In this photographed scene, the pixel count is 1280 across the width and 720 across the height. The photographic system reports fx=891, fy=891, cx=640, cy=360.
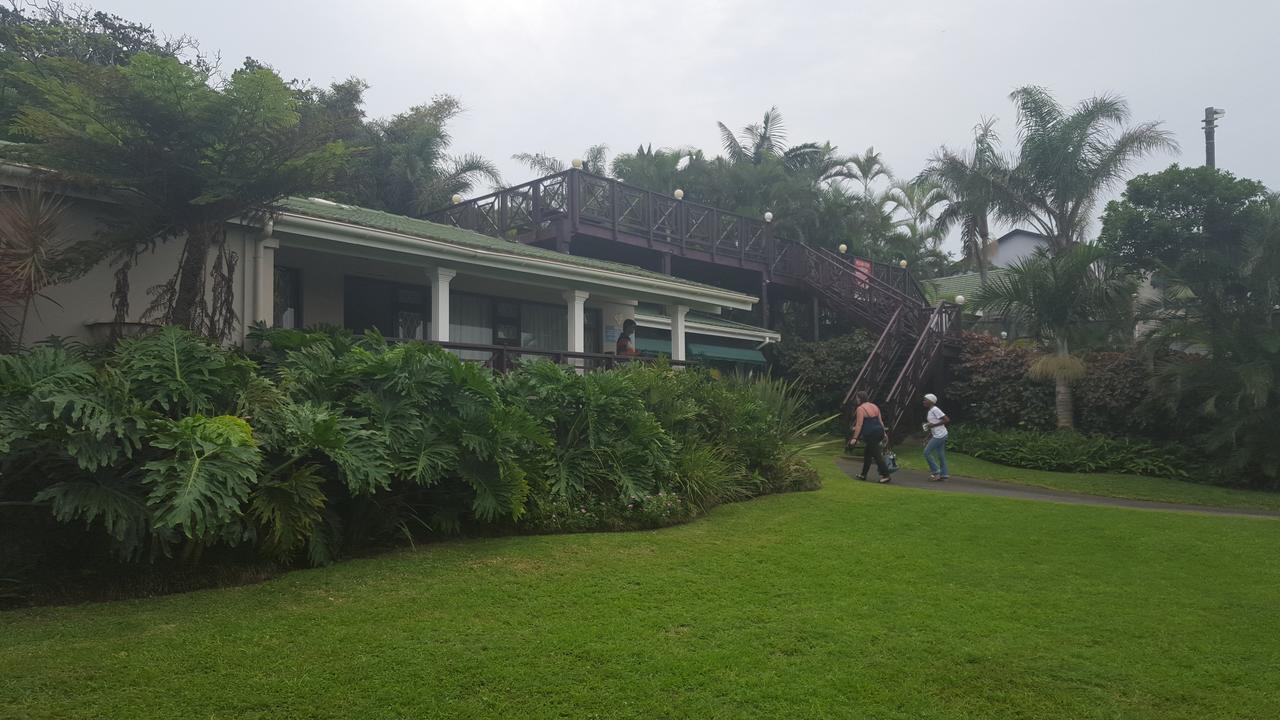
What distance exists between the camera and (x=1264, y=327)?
16.1 meters

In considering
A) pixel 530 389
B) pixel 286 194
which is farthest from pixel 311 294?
pixel 530 389

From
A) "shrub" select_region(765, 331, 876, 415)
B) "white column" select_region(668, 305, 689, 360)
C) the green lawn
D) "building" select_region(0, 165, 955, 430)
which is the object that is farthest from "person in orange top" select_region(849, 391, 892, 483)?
"shrub" select_region(765, 331, 876, 415)

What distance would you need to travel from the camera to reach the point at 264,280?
1142 cm

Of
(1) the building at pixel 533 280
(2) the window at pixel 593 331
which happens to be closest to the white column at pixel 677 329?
(1) the building at pixel 533 280

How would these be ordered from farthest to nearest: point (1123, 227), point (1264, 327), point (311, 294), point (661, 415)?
point (1123, 227) → point (1264, 327) → point (311, 294) → point (661, 415)

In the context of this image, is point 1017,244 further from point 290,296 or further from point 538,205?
point 290,296

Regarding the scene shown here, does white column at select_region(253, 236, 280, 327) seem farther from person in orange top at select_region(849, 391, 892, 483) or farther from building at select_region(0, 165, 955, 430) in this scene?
person in orange top at select_region(849, 391, 892, 483)

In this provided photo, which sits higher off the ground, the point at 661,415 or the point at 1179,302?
the point at 1179,302

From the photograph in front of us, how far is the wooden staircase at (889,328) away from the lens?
20312mm

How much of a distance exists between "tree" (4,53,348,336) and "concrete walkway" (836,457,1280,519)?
33.4ft

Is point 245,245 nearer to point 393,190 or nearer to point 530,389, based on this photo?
point 530,389

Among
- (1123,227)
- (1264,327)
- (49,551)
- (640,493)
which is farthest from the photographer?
(1123,227)

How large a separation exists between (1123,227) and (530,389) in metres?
16.1

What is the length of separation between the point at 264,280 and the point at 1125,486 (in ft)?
47.4
